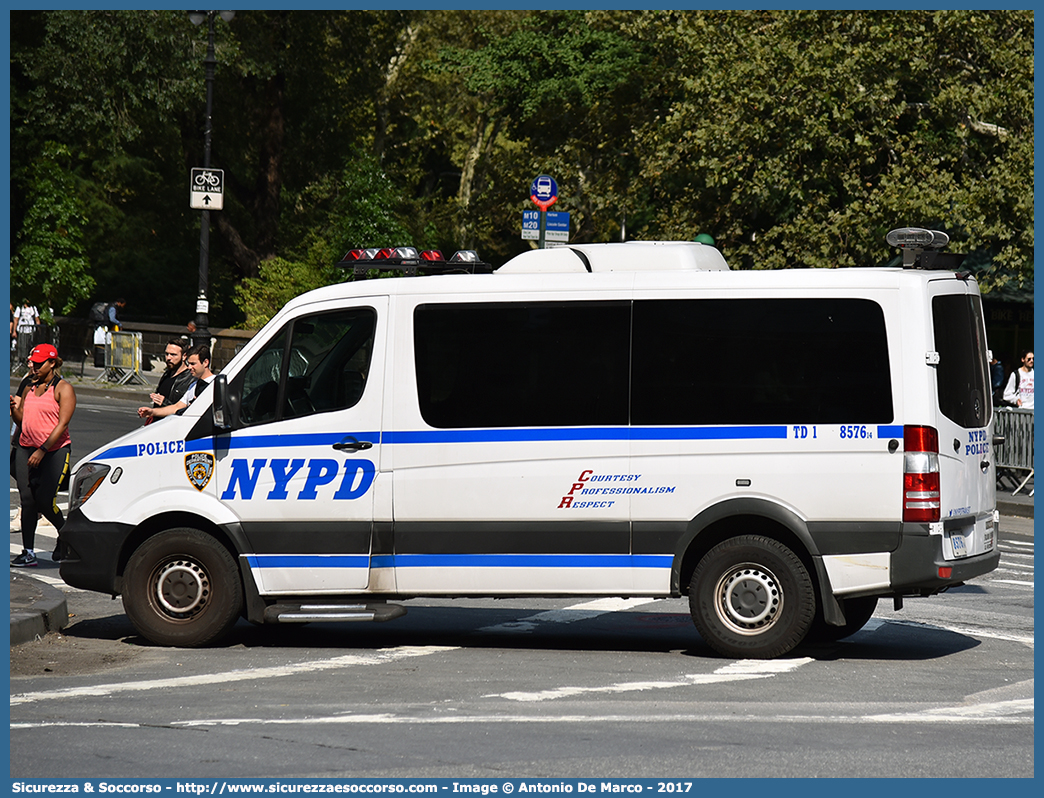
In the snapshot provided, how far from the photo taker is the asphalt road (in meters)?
6.50

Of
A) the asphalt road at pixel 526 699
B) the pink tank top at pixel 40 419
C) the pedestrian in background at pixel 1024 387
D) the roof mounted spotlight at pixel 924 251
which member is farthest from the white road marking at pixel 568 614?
the pedestrian in background at pixel 1024 387

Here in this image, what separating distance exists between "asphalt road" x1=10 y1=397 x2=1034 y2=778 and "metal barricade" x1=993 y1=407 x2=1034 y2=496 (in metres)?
10.4

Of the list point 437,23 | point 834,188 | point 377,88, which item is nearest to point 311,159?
point 377,88

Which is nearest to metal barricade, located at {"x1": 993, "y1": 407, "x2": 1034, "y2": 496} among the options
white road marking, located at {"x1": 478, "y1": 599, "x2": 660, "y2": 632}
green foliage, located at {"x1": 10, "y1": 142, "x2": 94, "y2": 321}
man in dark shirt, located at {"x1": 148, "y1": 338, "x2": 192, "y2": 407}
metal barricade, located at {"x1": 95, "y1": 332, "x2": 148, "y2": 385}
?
white road marking, located at {"x1": 478, "y1": 599, "x2": 660, "y2": 632}

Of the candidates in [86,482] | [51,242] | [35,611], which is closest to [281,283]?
[51,242]

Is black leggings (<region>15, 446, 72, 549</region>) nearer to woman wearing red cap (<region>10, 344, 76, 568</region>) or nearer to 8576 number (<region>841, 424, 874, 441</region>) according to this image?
woman wearing red cap (<region>10, 344, 76, 568</region>)

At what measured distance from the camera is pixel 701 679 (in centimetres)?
863

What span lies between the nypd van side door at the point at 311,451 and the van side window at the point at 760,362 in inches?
66.9

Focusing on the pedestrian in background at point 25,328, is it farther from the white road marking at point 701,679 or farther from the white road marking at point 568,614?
the white road marking at point 701,679

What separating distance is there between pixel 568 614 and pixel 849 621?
209 centimetres

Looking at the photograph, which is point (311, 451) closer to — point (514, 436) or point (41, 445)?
point (514, 436)

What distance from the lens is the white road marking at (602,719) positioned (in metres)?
7.30

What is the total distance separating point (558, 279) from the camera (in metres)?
9.54

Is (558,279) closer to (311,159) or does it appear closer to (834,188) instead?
(834,188)
